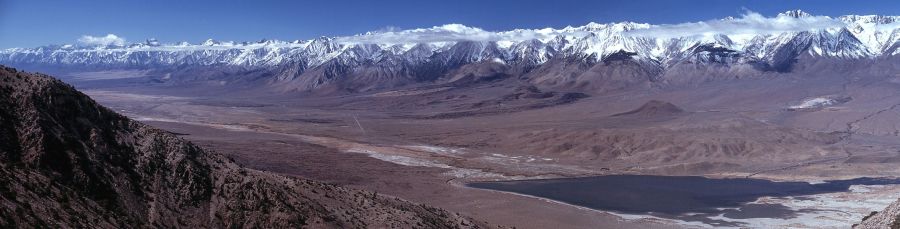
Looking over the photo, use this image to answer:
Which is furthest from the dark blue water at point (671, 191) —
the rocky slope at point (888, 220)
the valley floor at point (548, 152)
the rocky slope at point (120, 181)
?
the rocky slope at point (120, 181)

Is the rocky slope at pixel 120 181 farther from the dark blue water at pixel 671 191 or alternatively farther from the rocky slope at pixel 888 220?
the dark blue water at pixel 671 191

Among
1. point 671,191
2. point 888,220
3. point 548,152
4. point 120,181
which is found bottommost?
point 548,152

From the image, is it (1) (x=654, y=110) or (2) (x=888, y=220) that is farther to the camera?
(1) (x=654, y=110)

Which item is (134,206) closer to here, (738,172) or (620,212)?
(620,212)

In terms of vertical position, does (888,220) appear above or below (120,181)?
below

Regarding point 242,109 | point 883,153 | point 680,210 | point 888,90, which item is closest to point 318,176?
point 680,210

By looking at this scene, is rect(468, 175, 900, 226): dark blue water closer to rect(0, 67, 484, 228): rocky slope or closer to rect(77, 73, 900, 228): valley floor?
rect(77, 73, 900, 228): valley floor

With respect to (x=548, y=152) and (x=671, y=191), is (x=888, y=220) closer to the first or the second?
(x=671, y=191)

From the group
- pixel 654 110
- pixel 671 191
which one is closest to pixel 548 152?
pixel 671 191
